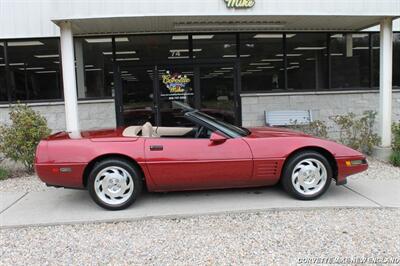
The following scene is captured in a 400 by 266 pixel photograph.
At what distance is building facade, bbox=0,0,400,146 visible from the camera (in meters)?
8.44

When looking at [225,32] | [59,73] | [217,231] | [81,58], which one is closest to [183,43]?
[225,32]

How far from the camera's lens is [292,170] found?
4934 mm

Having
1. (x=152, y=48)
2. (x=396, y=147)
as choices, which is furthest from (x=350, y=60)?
(x=152, y=48)

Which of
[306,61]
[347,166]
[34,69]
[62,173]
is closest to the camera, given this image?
[62,173]

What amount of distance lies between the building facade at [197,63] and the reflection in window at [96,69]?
2 cm

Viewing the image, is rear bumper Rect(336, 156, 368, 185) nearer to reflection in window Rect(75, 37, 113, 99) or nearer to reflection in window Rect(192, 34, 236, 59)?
reflection in window Rect(192, 34, 236, 59)

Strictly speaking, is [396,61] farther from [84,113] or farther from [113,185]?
[113,185]

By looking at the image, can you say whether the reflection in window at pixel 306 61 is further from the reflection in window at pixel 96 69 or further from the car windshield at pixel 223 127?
the car windshield at pixel 223 127

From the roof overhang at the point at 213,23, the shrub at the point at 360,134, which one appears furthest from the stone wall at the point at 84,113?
the shrub at the point at 360,134

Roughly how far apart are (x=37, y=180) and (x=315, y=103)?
269 inches

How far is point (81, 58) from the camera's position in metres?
9.28

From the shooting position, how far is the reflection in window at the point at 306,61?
988 centimetres

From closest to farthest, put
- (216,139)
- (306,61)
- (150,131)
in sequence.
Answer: (216,139), (150,131), (306,61)

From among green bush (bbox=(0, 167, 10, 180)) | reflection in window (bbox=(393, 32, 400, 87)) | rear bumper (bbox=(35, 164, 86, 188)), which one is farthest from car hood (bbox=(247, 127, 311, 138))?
reflection in window (bbox=(393, 32, 400, 87))
